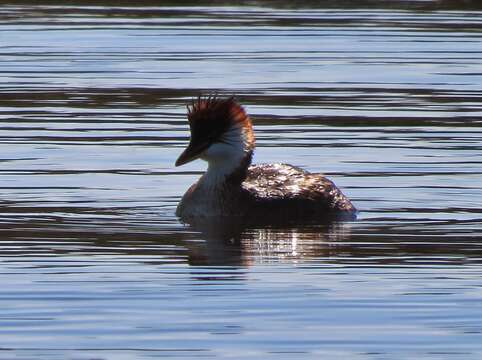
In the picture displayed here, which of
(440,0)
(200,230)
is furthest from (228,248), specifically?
(440,0)

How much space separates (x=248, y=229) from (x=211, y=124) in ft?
3.85

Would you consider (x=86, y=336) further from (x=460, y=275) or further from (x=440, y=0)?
(x=440, y=0)

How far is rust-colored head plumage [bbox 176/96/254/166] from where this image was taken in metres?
16.0

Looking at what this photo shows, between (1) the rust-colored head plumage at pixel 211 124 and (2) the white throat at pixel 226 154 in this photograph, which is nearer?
(1) the rust-colored head plumage at pixel 211 124

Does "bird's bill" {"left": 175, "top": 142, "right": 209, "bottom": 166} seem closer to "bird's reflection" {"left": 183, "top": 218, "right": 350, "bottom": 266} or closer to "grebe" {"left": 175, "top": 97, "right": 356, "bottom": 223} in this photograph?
"grebe" {"left": 175, "top": 97, "right": 356, "bottom": 223}

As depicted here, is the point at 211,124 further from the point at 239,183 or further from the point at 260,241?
the point at 260,241

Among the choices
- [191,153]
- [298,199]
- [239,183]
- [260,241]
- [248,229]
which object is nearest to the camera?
[260,241]

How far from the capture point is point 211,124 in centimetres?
1597

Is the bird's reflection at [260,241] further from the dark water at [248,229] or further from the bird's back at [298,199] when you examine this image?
the bird's back at [298,199]

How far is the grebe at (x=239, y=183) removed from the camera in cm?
1573

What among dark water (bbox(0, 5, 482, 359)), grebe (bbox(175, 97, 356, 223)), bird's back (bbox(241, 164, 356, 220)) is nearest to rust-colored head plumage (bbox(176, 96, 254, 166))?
grebe (bbox(175, 97, 356, 223))

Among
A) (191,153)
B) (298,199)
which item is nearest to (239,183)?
(191,153)

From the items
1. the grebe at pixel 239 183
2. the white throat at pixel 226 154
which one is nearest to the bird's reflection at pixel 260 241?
the grebe at pixel 239 183

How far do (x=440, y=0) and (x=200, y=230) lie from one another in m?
23.4
